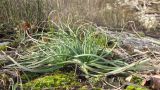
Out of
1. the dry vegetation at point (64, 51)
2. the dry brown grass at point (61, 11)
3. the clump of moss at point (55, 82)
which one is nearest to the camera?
the clump of moss at point (55, 82)

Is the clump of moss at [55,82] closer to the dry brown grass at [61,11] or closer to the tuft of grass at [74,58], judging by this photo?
the tuft of grass at [74,58]

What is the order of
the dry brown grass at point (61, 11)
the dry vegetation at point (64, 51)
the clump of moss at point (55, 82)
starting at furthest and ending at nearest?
the dry brown grass at point (61, 11)
the dry vegetation at point (64, 51)
the clump of moss at point (55, 82)

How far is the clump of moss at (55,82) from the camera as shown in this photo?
8.03 feet

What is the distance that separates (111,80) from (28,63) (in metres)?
0.66

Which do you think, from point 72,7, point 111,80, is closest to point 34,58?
point 111,80

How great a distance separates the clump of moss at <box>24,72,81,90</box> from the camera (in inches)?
96.3

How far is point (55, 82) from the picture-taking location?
2.50 m

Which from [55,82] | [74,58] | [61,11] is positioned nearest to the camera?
[55,82]

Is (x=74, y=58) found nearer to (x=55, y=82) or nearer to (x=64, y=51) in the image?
(x=64, y=51)

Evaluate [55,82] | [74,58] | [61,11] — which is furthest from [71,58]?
[61,11]

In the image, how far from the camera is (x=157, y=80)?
2418 millimetres

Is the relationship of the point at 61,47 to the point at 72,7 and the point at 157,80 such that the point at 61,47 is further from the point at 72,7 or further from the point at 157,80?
the point at 72,7

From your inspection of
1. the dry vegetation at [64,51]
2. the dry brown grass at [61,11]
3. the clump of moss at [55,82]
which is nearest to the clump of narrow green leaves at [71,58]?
the dry vegetation at [64,51]

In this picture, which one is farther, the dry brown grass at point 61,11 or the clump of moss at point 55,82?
the dry brown grass at point 61,11
